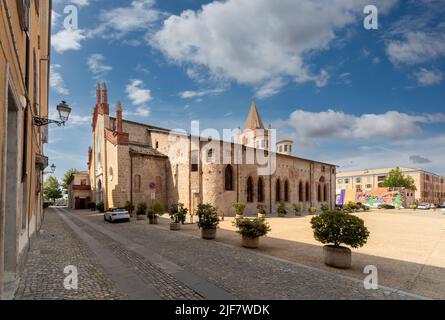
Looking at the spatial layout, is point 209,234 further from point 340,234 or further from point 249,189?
point 249,189

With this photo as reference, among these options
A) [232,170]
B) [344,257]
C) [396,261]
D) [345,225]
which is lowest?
[396,261]

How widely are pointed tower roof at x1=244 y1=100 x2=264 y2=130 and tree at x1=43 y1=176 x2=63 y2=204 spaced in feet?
167

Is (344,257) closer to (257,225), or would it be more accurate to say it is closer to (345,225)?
(345,225)

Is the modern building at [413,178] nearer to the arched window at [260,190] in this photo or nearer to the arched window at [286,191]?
the arched window at [286,191]

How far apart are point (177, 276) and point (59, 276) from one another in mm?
2997

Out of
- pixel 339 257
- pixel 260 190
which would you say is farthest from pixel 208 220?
pixel 260 190

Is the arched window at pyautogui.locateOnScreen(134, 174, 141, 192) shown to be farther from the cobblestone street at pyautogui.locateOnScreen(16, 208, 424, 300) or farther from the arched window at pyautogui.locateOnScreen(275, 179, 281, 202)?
the cobblestone street at pyautogui.locateOnScreen(16, 208, 424, 300)

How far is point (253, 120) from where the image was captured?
45.9 metres

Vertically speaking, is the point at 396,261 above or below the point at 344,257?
below

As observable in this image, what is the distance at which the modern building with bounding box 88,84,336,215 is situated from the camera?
2633 cm

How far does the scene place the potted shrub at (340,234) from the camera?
23.7ft

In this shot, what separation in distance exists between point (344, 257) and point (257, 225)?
11.8 ft
